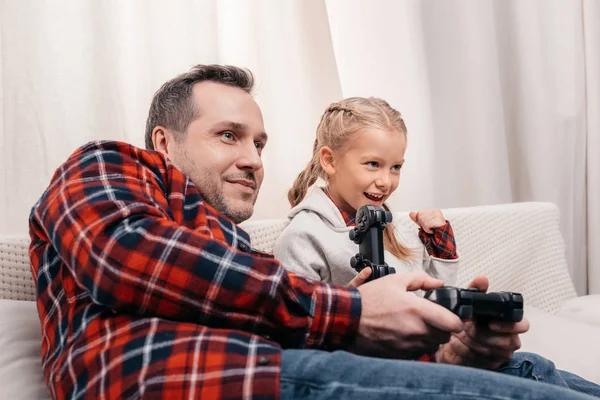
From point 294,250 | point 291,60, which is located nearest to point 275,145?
point 291,60

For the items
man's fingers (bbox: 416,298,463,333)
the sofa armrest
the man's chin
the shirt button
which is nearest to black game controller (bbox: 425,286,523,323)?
man's fingers (bbox: 416,298,463,333)

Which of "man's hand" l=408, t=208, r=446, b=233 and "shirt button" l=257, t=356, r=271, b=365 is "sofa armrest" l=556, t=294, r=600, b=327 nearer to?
"man's hand" l=408, t=208, r=446, b=233

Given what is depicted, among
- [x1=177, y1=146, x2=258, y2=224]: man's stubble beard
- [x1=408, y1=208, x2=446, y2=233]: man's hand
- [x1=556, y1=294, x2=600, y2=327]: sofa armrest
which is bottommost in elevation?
[x1=556, y1=294, x2=600, y2=327]: sofa armrest

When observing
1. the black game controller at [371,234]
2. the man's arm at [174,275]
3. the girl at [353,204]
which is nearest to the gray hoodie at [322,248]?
the girl at [353,204]

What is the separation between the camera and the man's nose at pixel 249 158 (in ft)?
3.87

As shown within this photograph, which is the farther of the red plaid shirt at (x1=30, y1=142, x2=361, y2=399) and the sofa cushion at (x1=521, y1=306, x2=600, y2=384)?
the sofa cushion at (x1=521, y1=306, x2=600, y2=384)

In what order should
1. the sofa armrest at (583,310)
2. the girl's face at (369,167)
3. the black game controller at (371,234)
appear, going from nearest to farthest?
the black game controller at (371,234) → the girl's face at (369,167) → the sofa armrest at (583,310)

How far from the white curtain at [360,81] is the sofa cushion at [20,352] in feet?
1.49

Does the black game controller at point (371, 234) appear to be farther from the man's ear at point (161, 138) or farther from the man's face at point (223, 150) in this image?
the man's ear at point (161, 138)

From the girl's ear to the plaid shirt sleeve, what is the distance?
290 millimetres

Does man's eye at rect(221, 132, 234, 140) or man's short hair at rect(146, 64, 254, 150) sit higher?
man's short hair at rect(146, 64, 254, 150)

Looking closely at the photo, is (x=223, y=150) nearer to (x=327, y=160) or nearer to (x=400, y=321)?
(x=327, y=160)

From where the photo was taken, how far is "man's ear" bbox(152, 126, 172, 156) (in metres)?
1.22

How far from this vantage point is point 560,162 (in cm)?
231
